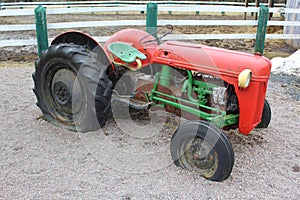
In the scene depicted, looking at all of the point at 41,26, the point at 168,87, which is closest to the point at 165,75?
the point at 168,87

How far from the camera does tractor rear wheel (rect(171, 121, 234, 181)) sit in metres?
2.85

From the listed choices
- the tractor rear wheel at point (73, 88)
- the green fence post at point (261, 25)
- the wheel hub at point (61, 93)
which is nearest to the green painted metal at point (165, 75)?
the tractor rear wheel at point (73, 88)

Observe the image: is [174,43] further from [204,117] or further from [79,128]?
[79,128]

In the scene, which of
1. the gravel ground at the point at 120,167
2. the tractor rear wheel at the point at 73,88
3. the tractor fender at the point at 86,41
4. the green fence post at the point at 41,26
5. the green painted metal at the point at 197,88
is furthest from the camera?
the green fence post at the point at 41,26

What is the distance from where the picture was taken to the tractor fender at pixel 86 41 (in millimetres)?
3678

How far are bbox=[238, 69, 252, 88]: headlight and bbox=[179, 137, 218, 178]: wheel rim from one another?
60 cm

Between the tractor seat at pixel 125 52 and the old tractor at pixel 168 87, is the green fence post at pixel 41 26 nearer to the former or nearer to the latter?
the old tractor at pixel 168 87

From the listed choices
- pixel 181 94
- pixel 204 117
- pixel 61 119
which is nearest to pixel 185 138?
pixel 204 117

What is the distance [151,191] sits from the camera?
286 centimetres

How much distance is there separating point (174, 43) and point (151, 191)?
157 centimetres

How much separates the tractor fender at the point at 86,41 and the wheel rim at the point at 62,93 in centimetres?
35

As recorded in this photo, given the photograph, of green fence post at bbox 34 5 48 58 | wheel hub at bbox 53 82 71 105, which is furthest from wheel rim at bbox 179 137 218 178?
green fence post at bbox 34 5 48 58

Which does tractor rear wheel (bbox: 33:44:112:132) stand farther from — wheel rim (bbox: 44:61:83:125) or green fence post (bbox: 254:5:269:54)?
green fence post (bbox: 254:5:269:54)

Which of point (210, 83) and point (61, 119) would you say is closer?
point (210, 83)
